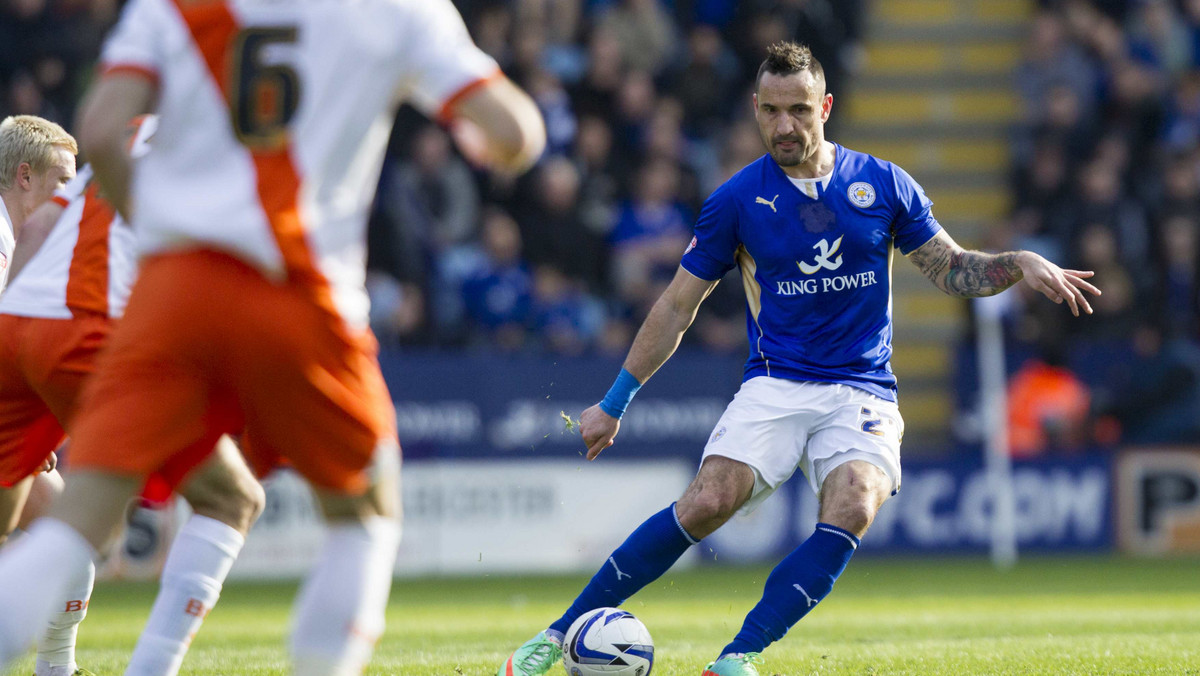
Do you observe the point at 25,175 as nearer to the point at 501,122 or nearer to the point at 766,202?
the point at 766,202

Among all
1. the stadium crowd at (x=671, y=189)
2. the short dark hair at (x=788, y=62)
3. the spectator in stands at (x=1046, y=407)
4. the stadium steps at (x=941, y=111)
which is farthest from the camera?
the stadium steps at (x=941, y=111)

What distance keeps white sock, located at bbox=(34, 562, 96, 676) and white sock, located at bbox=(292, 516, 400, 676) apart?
2.36 m

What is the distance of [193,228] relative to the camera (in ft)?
10.2

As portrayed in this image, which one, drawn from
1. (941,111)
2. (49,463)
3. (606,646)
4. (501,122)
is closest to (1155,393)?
(941,111)

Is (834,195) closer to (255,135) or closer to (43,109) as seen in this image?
(255,135)

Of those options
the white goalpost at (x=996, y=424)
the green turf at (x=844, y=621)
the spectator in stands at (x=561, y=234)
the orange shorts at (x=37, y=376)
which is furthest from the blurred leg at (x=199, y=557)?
the white goalpost at (x=996, y=424)

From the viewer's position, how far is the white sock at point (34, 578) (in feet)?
9.79

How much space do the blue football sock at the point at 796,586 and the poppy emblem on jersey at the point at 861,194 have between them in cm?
128

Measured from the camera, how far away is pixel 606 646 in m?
5.30

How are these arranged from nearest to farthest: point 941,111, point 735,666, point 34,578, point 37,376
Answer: point 34,578, point 735,666, point 37,376, point 941,111

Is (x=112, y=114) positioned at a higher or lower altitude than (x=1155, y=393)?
higher

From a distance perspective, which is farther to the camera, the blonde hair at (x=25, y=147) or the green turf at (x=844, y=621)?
the green turf at (x=844, y=621)

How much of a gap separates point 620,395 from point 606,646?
3.18 ft

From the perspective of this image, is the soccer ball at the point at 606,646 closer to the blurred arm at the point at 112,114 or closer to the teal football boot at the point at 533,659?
the teal football boot at the point at 533,659
